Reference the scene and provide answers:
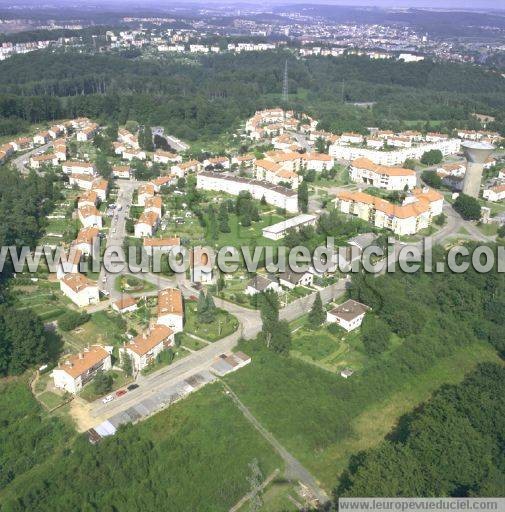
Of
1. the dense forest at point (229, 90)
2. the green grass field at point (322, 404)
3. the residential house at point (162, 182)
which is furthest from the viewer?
the dense forest at point (229, 90)

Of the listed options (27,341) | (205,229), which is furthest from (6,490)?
(205,229)

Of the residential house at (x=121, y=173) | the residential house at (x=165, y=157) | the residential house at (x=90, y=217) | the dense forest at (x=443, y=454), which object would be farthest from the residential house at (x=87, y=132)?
the dense forest at (x=443, y=454)

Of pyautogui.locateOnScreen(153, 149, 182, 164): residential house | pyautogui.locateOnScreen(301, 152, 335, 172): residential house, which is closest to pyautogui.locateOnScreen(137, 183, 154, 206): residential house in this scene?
pyautogui.locateOnScreen(153, 149, 182, 164): residential house

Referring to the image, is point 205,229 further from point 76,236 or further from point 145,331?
point 145,331

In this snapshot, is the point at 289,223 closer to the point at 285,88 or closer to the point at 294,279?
the point at 294,279

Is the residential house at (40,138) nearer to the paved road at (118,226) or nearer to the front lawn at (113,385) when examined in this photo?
the paved road at (118,226)
